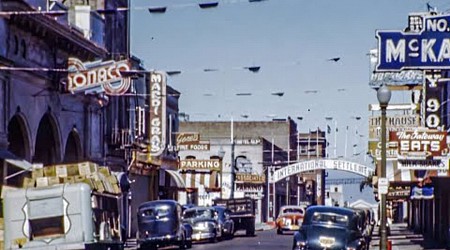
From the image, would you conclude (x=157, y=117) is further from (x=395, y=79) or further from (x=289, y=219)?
(x=395, y=79)

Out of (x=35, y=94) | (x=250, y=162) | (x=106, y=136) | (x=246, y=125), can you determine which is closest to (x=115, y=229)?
(x=35, y=94)

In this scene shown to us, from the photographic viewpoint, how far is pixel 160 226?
45125mm

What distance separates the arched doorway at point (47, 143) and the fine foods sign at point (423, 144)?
1399cm

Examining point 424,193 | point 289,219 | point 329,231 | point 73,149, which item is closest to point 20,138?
point 73,149

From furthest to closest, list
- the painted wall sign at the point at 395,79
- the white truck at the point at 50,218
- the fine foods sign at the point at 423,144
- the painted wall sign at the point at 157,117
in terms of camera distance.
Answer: the painted wall sign at the point at 157,117 < the painted wall sign at the point at 395,79 < the fine foods sign at the point at 423,144 < the white truck at the point at 50,218

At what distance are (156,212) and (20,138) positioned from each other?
7.68m

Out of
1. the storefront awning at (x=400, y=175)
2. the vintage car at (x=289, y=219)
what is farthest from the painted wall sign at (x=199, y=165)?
the storefront awning at (x=400, y=175)

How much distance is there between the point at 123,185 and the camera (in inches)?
1807

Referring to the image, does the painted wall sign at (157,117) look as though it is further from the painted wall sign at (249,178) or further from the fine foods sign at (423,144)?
the painted wall sign at (249,178)

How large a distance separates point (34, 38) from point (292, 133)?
299ft

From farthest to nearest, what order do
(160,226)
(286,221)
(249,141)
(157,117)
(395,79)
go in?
(249,141)
(286,221)
(157,117)
(395,79)
(160,226)

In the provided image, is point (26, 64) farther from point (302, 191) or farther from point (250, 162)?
point (302, 191)

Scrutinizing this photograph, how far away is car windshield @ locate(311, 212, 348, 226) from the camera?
107 ft

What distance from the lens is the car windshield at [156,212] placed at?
4544 cm
